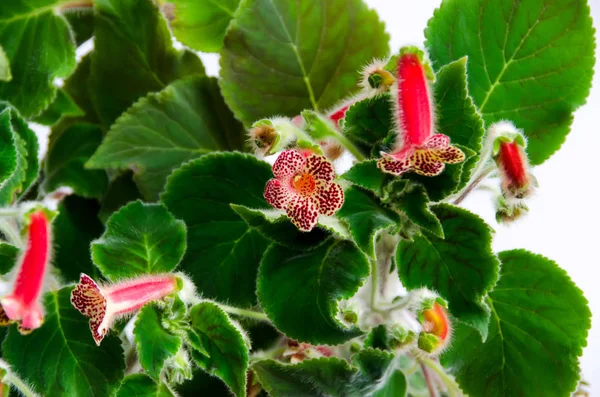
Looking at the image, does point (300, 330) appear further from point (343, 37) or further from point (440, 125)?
point (343, 37)

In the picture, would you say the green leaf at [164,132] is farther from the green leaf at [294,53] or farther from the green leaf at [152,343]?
the green leaf at [152,343]

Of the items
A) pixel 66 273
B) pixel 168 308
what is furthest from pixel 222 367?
pixel 66 273

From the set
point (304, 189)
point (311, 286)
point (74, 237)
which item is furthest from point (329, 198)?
point (74, 237)

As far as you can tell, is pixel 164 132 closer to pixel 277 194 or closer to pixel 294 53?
pixel 294 53

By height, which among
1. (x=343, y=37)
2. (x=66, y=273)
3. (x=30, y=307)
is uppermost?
(x=343, y=37)

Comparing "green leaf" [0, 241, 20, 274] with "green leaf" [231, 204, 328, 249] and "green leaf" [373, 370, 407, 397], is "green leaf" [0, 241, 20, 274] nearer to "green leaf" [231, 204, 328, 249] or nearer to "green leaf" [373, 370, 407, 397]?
"green leaf" [231, 204, 328, 249]

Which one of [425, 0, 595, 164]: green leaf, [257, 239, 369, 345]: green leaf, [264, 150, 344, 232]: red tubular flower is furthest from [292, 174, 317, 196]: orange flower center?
[425, 0, 595, 164]: green leaf

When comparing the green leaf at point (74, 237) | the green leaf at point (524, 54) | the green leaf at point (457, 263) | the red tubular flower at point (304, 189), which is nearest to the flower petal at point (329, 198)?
the red tubular flower at point (304, 189)
